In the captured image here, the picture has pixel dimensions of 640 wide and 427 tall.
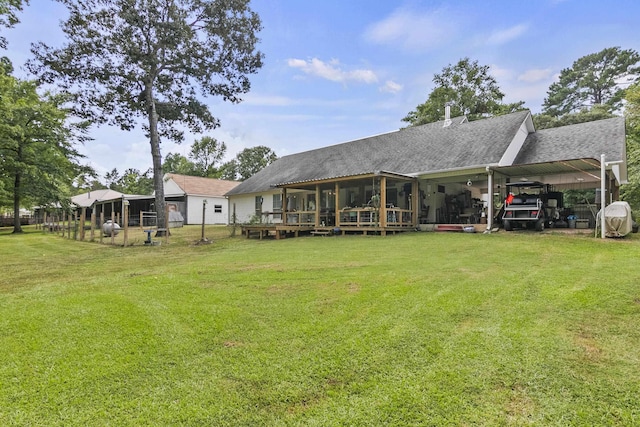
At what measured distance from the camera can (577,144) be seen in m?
12.8

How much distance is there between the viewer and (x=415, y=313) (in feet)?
12.1

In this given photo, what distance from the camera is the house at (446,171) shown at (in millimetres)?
12468

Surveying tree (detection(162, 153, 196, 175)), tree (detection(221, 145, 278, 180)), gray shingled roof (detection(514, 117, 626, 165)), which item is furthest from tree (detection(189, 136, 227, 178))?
gray shingled roof (detection(514, 117, 626, 165))

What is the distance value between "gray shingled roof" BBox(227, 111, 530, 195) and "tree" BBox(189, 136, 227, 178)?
876 inches

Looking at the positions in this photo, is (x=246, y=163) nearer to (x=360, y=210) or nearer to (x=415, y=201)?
(x=415, y=201)

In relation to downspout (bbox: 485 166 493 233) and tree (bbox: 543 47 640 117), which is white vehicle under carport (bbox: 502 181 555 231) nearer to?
downspout (bbox: 485 166 493 233)

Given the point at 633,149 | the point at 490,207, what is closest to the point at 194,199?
the point at 490,207

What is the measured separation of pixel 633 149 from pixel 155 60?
24.3 meters

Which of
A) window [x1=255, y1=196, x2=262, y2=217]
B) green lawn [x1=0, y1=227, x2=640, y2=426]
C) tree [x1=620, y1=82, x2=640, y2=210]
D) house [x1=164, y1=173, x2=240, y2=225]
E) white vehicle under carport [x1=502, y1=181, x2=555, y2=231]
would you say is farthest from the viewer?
house [x1=164, y1=173, x2=240, y2=225]

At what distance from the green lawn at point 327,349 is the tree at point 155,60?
40.7ft

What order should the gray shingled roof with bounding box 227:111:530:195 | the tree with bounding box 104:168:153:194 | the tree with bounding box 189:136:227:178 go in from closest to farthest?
the gray shingled roof with bounding box 227:111:530:195 → the tree with bounding box 189:136:227:178 → the tree with bounding box 104:168:153:194

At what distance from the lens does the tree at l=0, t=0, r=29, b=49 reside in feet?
31.5

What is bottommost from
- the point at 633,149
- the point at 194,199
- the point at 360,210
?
the point at 360,210

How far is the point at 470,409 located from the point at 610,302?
296 cm
